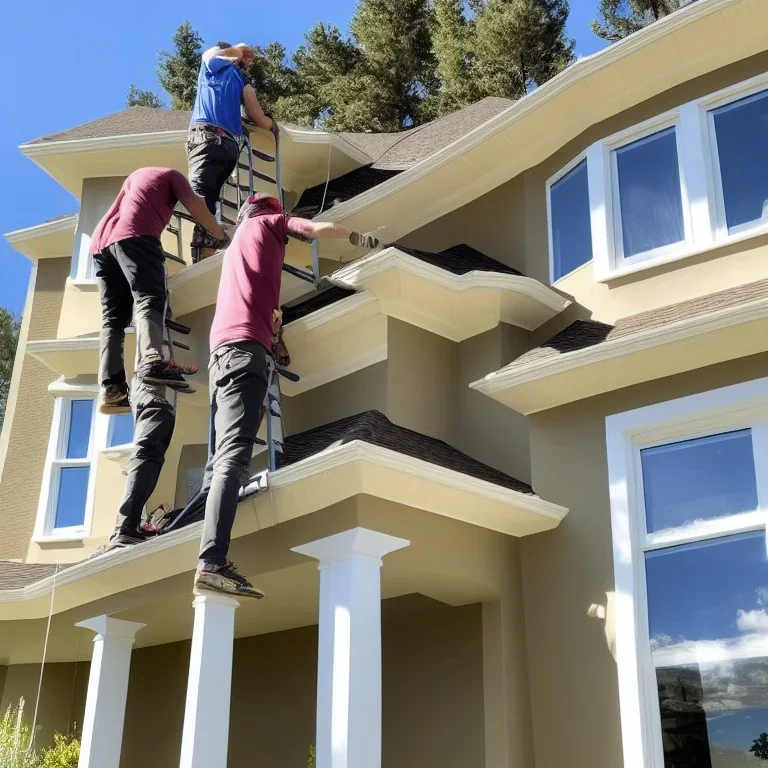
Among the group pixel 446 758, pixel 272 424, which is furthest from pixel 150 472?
pixel 446 758

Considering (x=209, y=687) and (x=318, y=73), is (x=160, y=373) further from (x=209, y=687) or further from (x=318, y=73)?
(x=318, y=73)

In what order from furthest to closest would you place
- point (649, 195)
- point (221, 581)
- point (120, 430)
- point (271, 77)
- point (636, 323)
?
point (271, 77) < point (120, 430) < point (649, 195) < point (636, 323) < point (221, 581)

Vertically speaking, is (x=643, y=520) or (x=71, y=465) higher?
(x=71, y=465)

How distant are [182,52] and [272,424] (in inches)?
1178

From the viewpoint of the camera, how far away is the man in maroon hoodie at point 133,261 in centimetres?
964

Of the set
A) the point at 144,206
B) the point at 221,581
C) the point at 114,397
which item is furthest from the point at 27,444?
the point at 221,581

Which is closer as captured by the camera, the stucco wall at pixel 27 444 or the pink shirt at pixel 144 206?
the pink shirt at pixel 144 206

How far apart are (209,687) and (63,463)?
6669 millimetres

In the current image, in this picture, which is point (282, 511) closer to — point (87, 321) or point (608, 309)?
point (608, 309)

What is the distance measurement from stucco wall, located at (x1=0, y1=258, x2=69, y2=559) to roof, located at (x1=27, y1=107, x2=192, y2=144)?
8.45 feet

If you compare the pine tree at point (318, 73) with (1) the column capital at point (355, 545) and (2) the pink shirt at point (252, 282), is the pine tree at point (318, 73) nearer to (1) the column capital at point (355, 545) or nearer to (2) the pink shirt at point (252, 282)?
(2) the pink shirt at point (252, 282)

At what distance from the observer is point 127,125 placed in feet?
48.2

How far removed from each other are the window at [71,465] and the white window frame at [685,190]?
6735mm

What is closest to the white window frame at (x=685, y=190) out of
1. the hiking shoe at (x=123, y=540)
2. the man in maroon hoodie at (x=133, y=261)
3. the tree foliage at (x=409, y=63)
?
the man in maroon hoodie at (x=133, y=261)
